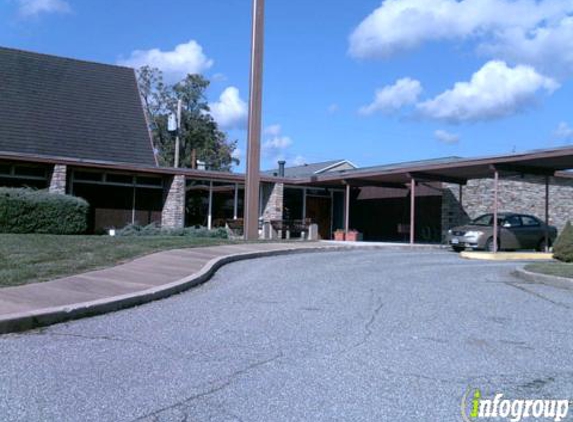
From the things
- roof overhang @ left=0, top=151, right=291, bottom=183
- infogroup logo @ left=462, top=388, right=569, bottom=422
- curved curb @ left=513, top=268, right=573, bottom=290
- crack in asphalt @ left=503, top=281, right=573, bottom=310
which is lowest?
infogroup logo @ left=462, top=388, right=569, bottom=422

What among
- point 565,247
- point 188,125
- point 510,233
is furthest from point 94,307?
point 188,125

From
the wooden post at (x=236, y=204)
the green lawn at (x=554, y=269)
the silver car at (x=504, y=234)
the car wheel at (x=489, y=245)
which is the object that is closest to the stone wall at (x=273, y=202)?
the wooden post at (x=236, y=204)

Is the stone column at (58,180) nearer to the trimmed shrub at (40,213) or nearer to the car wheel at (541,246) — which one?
the trimmed shrub at (40,213)

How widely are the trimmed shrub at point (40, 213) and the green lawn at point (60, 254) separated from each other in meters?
2.27

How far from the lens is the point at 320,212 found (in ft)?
104

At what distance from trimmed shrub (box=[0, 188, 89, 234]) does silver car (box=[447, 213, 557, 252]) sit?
1219 centimetres

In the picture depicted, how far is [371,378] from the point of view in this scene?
17.8 ft

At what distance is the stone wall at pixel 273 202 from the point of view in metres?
28.8

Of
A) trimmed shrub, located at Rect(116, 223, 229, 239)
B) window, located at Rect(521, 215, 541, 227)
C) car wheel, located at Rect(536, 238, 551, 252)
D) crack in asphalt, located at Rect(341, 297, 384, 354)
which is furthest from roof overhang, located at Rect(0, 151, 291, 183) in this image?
crack in asphalt, located at Rect(341, 297, 384, 354)

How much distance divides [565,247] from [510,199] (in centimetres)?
1172

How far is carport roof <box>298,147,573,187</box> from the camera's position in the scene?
19397 millimetres

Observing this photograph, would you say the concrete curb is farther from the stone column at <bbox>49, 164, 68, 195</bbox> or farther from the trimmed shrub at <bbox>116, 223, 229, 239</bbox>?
the stone column at <bbox>49, 164, 68, 195</bbox>

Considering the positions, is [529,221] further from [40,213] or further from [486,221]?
[40,213]

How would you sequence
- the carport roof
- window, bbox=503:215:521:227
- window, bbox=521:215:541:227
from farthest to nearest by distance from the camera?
window, bbox=521:215:541:227 < window, bbox=503:215:521:227 < the carport roof
